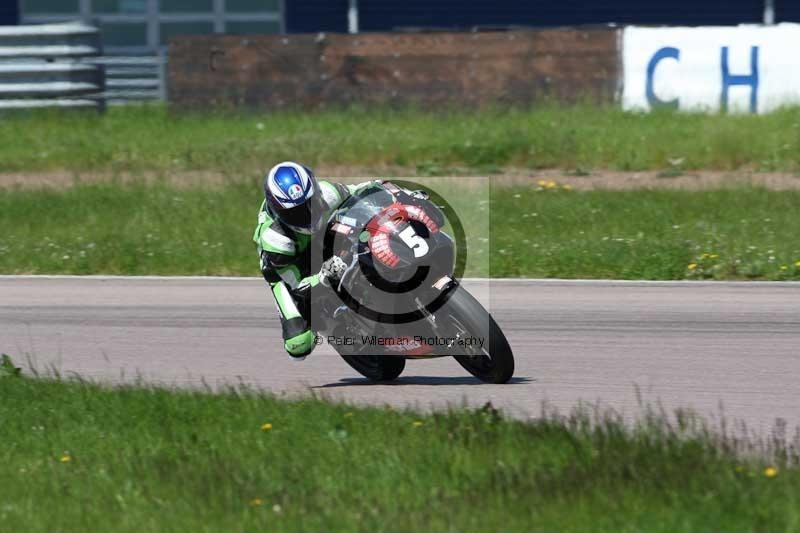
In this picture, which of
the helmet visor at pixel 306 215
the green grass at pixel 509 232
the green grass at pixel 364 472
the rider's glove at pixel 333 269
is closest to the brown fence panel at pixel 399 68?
the green grass at pixel 509 232

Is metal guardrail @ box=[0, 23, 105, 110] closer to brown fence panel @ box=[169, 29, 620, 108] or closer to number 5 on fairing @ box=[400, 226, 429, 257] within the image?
brown fence panel @ box=[169, 29, 620, 108]

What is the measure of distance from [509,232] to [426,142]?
486cm

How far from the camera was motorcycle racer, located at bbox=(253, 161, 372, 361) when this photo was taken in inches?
308

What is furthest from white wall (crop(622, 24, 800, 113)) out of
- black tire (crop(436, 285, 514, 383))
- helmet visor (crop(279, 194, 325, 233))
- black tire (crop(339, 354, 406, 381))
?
helmet visor (crop(279, 194, 325, 233))

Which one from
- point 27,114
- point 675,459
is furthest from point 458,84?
point 675,459

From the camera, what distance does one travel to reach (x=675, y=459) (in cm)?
630

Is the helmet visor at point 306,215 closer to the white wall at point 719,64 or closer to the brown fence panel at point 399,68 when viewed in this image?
the white wall at point 719,64

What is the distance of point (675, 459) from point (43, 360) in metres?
5.53

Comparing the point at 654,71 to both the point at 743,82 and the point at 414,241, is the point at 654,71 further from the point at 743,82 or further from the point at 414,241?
the point at 414,241

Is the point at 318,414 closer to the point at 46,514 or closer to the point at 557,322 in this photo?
the point at 46,514

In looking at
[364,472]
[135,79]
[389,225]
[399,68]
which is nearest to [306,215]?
[389,225]

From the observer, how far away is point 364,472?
6547mm

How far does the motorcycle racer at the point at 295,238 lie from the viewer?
25.6 feet

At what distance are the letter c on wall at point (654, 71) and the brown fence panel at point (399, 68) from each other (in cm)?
56
